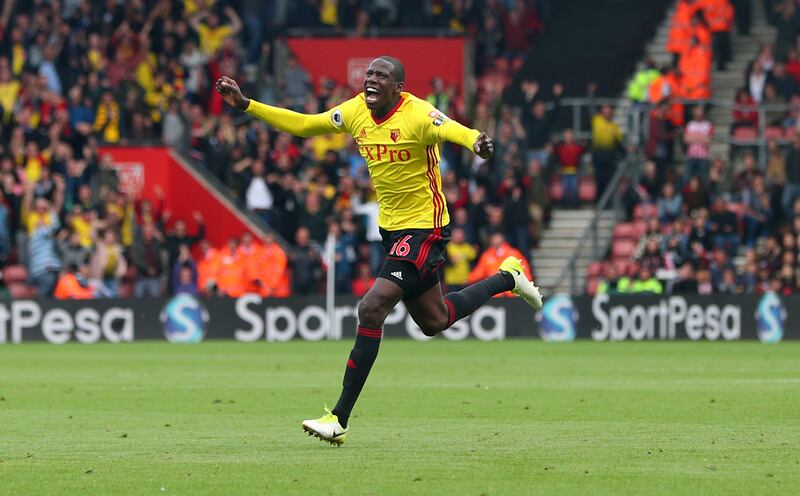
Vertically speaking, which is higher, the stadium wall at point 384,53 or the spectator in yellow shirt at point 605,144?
the stadium wall at point 384,53

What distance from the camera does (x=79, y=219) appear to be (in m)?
28.0

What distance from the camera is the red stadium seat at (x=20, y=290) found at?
28.0 meters

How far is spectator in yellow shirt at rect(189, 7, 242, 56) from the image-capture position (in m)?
32.2

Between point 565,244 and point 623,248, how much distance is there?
4.06 feet

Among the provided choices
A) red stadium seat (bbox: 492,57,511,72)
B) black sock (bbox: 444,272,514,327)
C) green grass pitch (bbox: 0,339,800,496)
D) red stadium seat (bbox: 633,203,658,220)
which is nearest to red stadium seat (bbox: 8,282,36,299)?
green grass pitch (bbox: 0,339,800,496)

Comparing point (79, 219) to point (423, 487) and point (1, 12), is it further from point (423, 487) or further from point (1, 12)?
point (423, 487)

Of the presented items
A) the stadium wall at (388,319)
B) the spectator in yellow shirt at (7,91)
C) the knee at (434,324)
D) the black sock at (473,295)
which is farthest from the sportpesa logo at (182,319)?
the knee at (434,324)

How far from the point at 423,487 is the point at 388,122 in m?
3.24

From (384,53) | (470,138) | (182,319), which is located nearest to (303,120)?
(470,138)

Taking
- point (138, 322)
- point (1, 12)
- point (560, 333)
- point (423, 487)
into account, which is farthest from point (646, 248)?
point (423, 487)

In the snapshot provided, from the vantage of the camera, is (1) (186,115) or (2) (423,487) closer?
(2) (423,487)

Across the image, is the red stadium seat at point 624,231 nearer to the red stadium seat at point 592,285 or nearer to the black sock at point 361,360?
the red stadium seat at point 592,285

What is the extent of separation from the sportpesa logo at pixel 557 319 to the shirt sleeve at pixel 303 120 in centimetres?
1487

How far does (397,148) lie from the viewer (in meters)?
11.3
